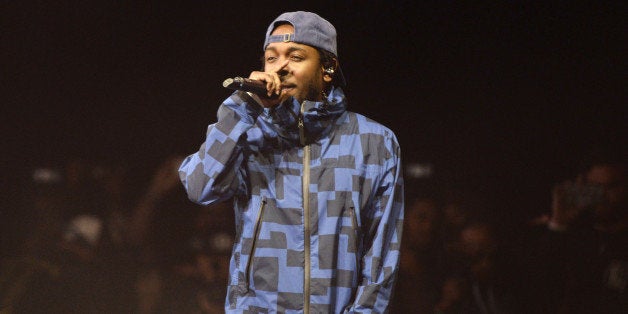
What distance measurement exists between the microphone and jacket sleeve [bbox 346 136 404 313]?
31 cm

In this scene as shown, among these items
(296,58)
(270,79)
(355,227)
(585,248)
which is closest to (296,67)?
(296,58)

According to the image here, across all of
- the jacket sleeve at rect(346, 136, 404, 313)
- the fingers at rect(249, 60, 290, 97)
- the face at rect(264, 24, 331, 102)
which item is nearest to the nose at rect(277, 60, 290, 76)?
the face at rect(264, 24, 331, 102)

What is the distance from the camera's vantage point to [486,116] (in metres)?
2.42

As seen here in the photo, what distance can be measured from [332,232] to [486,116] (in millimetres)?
1303

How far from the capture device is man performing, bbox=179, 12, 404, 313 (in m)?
1.30

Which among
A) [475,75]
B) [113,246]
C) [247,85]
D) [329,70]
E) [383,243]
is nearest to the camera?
[247,85]

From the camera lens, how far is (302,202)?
1332 mm

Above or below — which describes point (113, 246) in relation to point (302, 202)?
below

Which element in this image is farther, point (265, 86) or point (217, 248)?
point (217, 248)

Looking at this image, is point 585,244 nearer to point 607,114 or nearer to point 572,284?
point 572,284

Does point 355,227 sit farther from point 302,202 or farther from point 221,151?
point 221,151

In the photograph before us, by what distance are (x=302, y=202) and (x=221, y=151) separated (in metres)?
0.19

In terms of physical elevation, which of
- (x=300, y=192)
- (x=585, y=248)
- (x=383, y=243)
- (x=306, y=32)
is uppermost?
(x=306, y=32)

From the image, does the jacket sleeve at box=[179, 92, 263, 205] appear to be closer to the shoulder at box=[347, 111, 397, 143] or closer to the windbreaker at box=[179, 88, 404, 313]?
the windbreaker at box=[179, 88, 404, 313]
